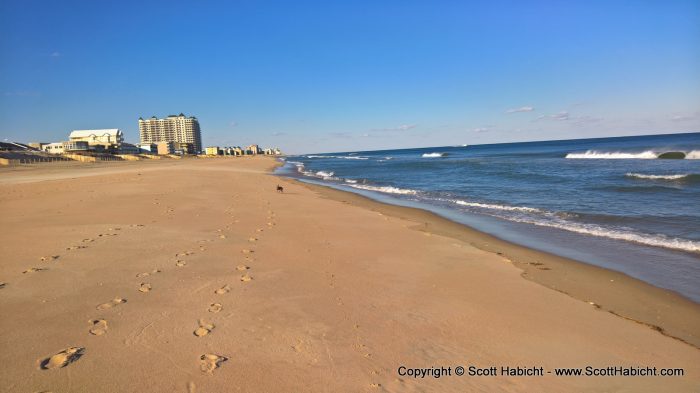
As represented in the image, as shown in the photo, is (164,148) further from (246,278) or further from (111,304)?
(111,304)

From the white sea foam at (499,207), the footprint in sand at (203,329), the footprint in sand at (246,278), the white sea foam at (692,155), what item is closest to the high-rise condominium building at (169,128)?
the white sea foam at (692,155)

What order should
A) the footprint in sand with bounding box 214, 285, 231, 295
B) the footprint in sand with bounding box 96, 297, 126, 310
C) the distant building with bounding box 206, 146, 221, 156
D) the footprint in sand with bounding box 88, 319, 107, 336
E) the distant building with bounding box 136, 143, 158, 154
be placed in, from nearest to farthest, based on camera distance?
the footprint in sand with bounding box 88, 319, 107, 336
the footprint in sand with bounding box 96, 297, 126, 310
the footprint in sand with bounding box 214, 285, 231, 295
the distant building with bounding box 136, 143, 158, 154
the distant building with bounding box 206, 146, 221, 156

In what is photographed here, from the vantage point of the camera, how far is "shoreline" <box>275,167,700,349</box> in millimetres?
4434

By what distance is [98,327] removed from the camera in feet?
11.7

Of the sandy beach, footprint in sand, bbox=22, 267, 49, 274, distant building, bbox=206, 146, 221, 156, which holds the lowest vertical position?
the sandy beach

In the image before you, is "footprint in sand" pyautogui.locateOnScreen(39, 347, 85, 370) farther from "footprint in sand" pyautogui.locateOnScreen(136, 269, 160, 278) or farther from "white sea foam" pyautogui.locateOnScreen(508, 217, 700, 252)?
"white sea foam" pyautogui.locateOnScreen(508, 217, 700, 252)

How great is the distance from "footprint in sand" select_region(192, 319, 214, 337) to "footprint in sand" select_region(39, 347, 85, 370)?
2.96 ft

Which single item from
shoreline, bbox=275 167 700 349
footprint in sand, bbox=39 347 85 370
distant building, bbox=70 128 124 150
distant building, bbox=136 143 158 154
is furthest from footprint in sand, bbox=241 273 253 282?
distant building, bbox=70 128 124 150

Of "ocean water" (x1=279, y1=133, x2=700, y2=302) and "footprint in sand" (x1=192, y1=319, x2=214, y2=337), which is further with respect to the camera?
"ocean water" (x1=279, y1=133, x2=700, y2=302)

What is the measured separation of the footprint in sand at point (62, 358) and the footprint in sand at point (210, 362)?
3.32ft

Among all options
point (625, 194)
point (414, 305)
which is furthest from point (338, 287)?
point (625, 194)

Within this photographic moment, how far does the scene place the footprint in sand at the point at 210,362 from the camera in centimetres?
295

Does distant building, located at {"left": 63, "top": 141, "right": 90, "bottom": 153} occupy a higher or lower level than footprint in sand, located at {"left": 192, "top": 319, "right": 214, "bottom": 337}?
higher

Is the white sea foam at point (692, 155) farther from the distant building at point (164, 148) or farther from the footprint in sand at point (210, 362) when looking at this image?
the distant building at point (164, 148)
